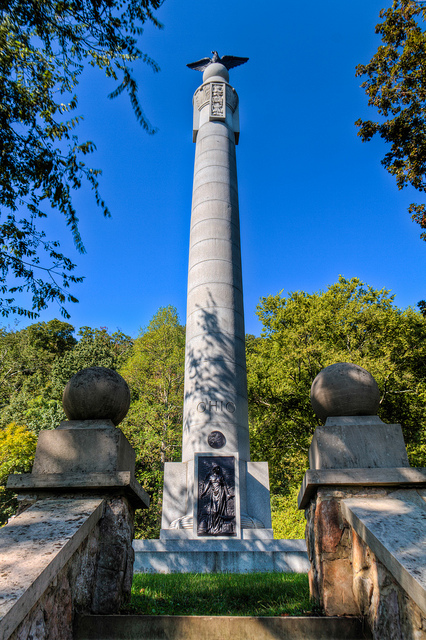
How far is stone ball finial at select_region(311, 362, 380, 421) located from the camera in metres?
4.07

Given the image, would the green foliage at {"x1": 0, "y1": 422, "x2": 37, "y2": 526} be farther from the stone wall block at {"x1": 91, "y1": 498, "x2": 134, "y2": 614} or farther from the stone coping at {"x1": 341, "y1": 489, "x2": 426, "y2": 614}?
the stone coping at {"x1": 341, "y1": 489, "x2": 426, "y2": 614}

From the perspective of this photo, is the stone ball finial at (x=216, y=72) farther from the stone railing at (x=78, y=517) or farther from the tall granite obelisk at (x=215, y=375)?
the stone railing at (x=78, y=517)

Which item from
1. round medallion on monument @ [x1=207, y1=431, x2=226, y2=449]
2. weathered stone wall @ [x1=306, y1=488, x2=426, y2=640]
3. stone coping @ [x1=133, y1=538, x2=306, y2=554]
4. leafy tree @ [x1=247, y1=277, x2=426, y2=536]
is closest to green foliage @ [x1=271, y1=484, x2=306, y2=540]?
leafy tree @ [x1=247, y1=277, x2=426, y2=536]

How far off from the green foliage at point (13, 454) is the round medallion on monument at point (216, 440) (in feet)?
42.7

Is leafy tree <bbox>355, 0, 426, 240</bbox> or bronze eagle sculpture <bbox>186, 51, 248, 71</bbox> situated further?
bronze eagle sculpture <bbox>186, 51, 248, 71</bbox>

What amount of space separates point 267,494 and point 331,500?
275 inches

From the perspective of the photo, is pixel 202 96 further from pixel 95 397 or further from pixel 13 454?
pixel 13 454

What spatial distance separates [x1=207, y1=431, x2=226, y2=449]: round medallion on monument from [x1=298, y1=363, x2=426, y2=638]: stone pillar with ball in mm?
6250

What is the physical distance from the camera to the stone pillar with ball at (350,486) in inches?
131

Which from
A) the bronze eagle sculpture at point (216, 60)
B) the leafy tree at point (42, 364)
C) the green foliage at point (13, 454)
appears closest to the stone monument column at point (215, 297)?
the bronze eagle sculpture at point (216, 60)

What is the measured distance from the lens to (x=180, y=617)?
3.22 meters

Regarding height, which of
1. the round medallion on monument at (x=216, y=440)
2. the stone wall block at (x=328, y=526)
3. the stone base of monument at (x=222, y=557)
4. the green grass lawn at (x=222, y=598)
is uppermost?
the round medallion on monument at (x=216, y=440)

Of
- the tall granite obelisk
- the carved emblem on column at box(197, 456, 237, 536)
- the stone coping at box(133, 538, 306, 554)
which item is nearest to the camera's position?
the stone coping at box(133, 538, 306, 554)

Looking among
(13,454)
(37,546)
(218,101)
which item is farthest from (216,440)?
(13,454)
